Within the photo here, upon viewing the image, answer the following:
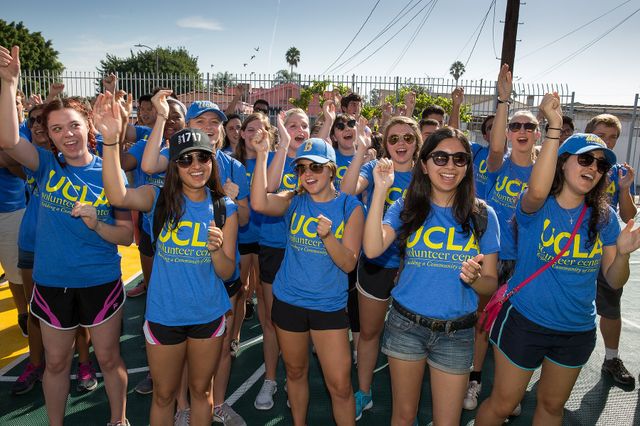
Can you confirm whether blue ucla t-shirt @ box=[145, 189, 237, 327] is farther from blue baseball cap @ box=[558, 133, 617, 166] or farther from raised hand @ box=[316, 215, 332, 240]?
blue baseball cap @ box=[558, 133, 617, 166]

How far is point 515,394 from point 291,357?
146 centimetres

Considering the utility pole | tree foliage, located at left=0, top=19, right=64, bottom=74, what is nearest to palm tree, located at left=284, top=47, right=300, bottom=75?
tree foliage, located at left=0, top=19, right=64, bottom=74

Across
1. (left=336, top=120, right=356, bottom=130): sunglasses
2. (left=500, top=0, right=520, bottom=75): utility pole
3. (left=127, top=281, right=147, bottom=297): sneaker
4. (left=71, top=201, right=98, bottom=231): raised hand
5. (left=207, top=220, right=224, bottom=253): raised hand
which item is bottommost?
(left=127, top=281, right=147, bottom=297): sneaker

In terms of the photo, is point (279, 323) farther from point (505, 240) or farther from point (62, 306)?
point (505, 240)

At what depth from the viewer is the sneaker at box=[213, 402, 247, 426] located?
3.71m

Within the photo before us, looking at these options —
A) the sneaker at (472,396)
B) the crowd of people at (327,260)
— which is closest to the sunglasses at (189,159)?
the crowd of people at (327,260)

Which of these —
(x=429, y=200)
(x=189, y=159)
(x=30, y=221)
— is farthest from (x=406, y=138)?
(x=30, y=221)

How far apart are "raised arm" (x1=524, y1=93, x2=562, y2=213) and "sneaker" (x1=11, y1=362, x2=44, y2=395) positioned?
4353 mm

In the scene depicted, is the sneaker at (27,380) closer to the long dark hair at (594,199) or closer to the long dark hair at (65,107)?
the long dark hair at (65,107)

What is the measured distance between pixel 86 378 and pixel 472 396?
3.43 meters

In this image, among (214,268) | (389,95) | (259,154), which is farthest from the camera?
(389,95)

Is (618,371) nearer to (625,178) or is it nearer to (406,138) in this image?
(625,178)

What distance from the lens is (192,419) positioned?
3.13 m

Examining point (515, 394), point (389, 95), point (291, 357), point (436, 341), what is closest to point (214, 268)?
point (291, 357)
